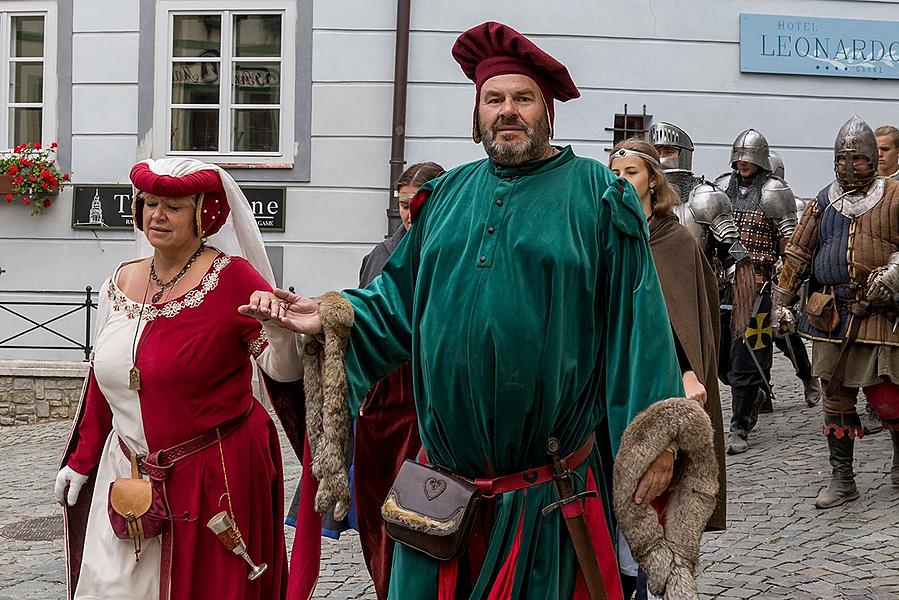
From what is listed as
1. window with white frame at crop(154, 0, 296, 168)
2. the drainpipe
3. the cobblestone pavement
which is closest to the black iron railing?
window with white frame at crop(154, 0, 296, 168)

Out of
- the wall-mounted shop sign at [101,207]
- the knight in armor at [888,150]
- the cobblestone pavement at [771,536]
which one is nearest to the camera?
the cobblestone pavement at [771,536]

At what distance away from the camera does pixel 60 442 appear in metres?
9.75

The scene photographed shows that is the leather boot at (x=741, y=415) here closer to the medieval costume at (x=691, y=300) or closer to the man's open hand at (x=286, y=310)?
the medieval costume at (x=691, y=300)

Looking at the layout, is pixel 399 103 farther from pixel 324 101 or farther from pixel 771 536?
pixel 771 536

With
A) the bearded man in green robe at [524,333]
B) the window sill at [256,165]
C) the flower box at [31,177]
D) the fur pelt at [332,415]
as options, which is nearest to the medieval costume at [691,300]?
the bearded man in green robe at [524,333]

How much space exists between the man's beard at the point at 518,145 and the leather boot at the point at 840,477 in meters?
4.11

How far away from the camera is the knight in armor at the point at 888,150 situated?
8023mm

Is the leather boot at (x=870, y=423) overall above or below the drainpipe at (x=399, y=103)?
below

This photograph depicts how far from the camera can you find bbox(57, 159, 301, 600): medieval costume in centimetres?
405

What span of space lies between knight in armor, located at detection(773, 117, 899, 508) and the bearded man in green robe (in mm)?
3740

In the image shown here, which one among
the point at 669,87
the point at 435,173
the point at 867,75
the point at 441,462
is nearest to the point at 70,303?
the point at 669,87

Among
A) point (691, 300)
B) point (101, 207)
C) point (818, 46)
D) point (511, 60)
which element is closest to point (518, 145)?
point (511, 60)

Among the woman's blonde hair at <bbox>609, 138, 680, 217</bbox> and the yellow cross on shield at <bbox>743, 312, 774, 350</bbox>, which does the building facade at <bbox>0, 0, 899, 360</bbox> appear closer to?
the yellow cross on shield at <bbox>743, 312, 774, 350</bbox>

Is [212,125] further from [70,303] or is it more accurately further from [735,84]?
[735,84]
